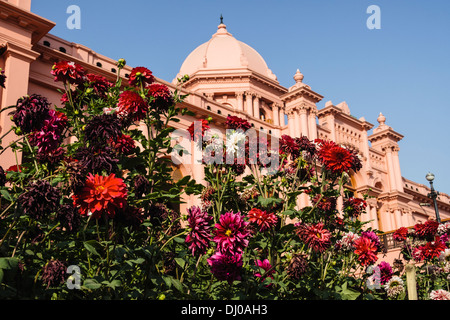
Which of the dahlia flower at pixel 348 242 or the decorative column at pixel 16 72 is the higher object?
the decorative column at pixel 16 72

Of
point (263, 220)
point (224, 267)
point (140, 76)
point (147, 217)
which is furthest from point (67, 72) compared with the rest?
point (224, 267)

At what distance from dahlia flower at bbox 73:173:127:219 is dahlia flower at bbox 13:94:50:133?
894 millimetres

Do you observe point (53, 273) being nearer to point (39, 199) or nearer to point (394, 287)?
point (39, 199)

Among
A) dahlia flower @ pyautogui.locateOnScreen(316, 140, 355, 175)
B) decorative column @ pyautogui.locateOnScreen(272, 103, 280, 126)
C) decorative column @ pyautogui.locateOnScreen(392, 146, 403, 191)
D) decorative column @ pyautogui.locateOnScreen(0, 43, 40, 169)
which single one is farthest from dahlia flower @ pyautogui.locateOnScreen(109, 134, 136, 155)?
decorative column @ pyautogui.locateOnScreen(392, 146, 403, 191)

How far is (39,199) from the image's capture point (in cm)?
303

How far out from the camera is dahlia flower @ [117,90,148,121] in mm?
4492

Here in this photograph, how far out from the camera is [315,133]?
28.4 metres

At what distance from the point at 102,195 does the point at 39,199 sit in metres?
0.41

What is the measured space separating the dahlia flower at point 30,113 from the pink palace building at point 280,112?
15.3 meters

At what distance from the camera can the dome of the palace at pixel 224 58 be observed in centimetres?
3588

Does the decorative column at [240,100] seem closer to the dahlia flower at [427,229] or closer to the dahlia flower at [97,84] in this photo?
the dahlia flower at [427,229]

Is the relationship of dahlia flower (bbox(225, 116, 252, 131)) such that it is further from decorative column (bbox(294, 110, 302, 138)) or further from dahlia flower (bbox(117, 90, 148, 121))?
decorative column (bbox(294, 110, 302, 138))

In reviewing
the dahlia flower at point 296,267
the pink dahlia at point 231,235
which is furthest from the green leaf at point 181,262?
the dahlia flower at point 296,267
